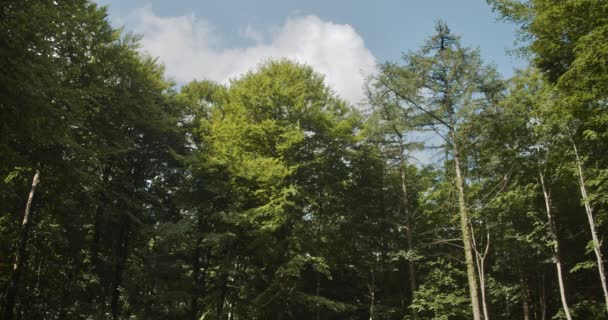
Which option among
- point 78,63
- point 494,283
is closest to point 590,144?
point 494,283

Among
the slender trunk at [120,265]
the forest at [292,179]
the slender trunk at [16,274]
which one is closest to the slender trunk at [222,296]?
the forest at [292,179]

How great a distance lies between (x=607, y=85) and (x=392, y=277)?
15.7m

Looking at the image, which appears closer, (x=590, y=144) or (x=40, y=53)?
(x=40, y=53)

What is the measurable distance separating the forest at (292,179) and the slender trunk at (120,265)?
0.40ft

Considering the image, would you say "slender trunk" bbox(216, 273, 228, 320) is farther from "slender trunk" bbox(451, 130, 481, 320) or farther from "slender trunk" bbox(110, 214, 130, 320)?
"slender trunk" bbox(451, 130, 481, 320)

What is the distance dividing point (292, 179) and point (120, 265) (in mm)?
8931

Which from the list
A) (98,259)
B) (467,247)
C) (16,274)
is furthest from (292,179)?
(16,274)

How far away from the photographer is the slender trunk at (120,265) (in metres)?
18.0

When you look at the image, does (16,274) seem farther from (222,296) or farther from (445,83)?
(445,83)

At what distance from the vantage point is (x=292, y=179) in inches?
714

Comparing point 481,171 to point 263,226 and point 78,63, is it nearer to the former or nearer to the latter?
point 263,226

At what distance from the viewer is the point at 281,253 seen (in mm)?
17203

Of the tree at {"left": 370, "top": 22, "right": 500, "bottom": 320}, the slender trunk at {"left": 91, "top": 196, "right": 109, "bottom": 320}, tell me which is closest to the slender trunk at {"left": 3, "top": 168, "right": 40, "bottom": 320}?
the slender trunk at {"left": 91, "top": 196, "right": 109, "bottom": 320}

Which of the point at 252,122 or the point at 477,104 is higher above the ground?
the point at 252,122
